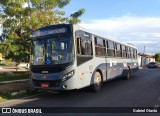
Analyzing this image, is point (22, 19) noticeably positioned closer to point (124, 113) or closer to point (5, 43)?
point (5, 43)

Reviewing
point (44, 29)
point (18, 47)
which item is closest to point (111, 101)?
point (44, 29)

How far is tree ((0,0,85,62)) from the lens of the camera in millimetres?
20094

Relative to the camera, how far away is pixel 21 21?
20.5m

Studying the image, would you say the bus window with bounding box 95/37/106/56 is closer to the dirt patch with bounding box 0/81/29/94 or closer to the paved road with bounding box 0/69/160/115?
the paved road with bounding box 0/69/160/115

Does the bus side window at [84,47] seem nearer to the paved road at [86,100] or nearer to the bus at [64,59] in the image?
the bus at [64,59]

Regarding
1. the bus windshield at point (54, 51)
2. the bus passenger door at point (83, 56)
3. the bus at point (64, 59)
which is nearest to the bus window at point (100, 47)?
the bus at point (64, 59)

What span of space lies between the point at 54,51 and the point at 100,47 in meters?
3.69

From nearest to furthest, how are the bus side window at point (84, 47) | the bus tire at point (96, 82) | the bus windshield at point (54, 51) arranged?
the bus windshield at point (54, 51)
the bus side window at point (84, 47)
the bus tire at point (96, 82)

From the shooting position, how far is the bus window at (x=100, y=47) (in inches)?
557

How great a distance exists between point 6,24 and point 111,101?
39.9 feet

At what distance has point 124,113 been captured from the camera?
9.05m

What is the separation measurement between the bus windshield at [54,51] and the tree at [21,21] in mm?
7806

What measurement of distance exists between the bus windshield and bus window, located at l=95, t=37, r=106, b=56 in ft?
8.98

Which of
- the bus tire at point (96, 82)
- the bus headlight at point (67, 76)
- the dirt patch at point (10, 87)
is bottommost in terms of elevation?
the dirt patch at point (10, 87)
